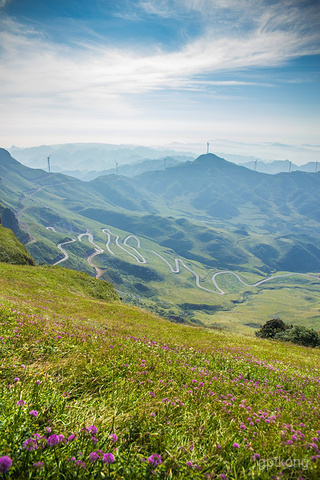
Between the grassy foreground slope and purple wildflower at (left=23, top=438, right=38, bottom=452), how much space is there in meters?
0.02

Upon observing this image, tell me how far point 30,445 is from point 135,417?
98.3 inches

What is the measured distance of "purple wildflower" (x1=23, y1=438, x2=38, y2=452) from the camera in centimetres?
431

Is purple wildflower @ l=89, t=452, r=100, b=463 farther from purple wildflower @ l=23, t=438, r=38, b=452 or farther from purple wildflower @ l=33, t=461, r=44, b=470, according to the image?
purple wildflower @ l=23, t=438, r=38, b=452

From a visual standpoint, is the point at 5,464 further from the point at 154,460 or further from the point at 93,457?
the point at 154,460

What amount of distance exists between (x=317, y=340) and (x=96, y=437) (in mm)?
42609

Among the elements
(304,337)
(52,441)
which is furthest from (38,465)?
(304,337)

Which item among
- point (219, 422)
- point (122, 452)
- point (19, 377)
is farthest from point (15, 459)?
point (219, 422)

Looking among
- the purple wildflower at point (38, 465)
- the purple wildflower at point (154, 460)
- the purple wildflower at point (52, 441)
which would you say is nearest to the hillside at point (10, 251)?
the purple wildflower at point (52, 441)

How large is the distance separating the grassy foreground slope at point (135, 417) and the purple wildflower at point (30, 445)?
0.02 meters

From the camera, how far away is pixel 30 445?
441 centimetres

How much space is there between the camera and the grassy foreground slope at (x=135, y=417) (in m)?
4.61

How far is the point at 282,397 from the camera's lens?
387 inches

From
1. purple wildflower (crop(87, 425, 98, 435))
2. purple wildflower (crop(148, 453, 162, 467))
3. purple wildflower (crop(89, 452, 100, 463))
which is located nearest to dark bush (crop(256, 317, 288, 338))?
purple wildflower (crop(148, 453, 162, 467))

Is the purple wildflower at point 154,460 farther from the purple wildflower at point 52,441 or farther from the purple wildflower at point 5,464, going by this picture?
the purple wildflower at point 5,464
